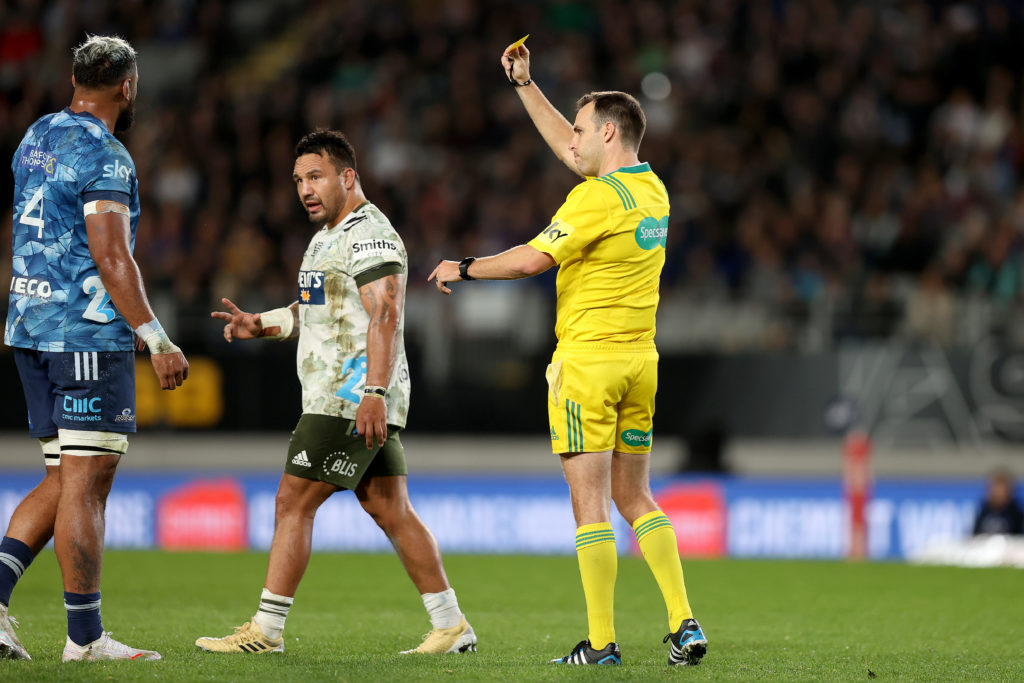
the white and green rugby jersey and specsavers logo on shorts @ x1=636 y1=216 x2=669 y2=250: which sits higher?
specsavers logo on shorts @ x1=636 y1=216 x2=669 y2=250

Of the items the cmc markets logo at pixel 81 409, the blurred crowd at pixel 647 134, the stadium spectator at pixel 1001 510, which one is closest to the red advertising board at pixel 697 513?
the stadium spectator at pixel 1001 510

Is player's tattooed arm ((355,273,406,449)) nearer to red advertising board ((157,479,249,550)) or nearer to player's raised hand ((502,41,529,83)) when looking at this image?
player's raised hand ((502,41,529,83))

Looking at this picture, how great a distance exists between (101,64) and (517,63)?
196cm

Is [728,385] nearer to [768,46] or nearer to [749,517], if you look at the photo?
[749,517]

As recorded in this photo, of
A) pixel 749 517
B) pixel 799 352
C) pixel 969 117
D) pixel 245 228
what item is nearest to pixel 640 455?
pixel 749 517

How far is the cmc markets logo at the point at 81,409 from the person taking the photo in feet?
17.5

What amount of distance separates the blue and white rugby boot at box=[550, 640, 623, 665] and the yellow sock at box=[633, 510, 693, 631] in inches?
11.0

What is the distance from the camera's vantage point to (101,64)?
18.0 ft

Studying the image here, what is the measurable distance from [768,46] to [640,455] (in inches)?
574

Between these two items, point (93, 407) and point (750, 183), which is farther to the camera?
point (750, 183)

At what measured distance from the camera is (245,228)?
16.3 metres

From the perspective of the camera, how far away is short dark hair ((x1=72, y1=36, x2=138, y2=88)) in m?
5.48

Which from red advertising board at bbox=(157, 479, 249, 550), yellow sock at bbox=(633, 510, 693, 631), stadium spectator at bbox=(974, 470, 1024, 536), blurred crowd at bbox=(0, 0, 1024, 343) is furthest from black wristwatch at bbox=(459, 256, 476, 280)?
blurred crowd at bbox=(0, 0, 1024, 343)

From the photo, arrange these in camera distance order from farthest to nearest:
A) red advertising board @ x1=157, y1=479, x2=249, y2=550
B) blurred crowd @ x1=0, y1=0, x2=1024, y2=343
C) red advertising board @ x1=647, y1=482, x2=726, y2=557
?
blurred crowd @ x1=0, y1=0, x2=1024, y2=343, red advertising board @ x1=157, y1=479, x2=249, y2=550, red advertising board @ x1=647, y1=482, x2=726, y2=557
